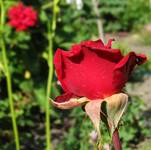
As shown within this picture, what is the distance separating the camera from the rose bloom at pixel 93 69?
45.5 inches

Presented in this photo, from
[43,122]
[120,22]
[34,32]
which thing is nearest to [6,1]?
[34,32]

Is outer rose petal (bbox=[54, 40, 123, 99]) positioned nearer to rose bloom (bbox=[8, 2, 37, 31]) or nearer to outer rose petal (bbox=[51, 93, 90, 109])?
outer rose petal (bbox=[51, 93, 90, 109])

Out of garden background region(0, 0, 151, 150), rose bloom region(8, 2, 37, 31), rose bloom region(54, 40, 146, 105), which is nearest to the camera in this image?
rose bloom region(54, 40, 146, 105)

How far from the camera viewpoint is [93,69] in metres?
1.17

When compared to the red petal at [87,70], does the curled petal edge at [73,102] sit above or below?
below

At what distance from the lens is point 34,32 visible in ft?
19.1

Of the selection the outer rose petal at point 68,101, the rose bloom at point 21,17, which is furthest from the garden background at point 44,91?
the outer rose petal at point 68,101

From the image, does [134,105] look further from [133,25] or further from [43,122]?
[133,25]

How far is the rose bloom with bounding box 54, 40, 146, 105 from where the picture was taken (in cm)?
116

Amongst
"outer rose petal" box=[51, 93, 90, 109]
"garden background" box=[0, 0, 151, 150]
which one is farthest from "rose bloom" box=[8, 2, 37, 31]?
"outer rose petal" box=[51, 93, 90, 109]

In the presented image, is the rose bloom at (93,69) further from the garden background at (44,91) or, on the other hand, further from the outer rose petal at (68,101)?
the garden background at (44,91)

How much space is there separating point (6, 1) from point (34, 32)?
1.20 ft

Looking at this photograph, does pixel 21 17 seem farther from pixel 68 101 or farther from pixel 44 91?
pixel 68 101

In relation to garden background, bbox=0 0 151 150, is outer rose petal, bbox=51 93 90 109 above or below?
above
